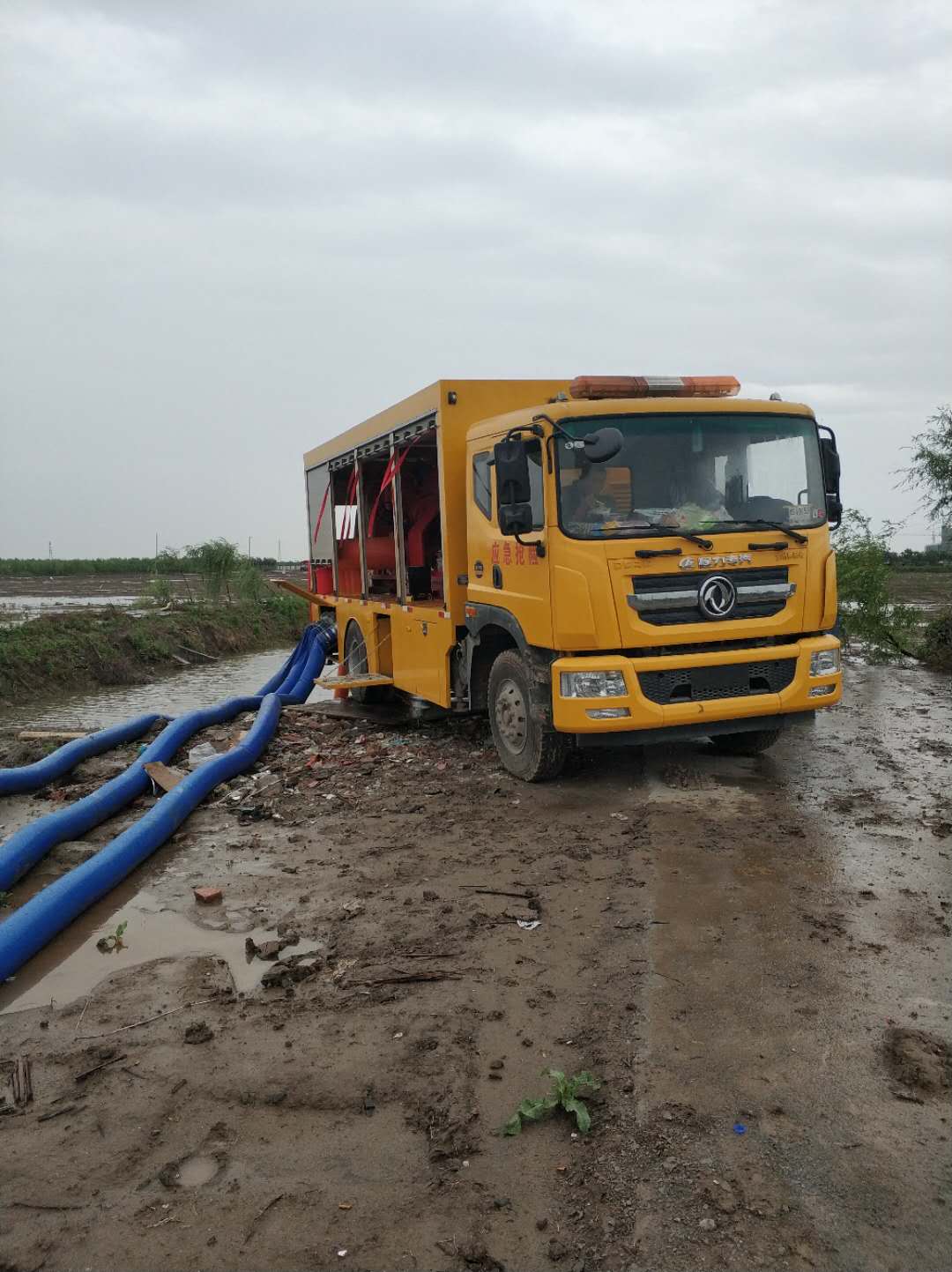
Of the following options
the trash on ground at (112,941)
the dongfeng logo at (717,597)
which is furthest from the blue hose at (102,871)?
the dongfeng logo at (717,597)

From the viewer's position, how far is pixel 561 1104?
9.79 feet

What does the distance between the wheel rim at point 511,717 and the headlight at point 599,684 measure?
0.87 metres

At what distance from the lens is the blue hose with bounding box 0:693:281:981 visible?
4.38 meters

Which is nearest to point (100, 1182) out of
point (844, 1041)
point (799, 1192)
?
point (799, 1192)

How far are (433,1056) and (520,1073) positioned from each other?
0.32 meters

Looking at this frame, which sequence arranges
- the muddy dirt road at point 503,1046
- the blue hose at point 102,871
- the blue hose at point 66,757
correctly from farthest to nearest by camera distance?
the blue hose at point 66,757 → the blue hose at point 102,871 → the muddy dirt road at point 503,1046

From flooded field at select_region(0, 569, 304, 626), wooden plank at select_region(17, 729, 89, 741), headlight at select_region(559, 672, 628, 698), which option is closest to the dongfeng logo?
headlight at select_region(559, 672, 628, 698)

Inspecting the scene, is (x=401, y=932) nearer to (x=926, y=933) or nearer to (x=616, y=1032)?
(x=616, y=1032)

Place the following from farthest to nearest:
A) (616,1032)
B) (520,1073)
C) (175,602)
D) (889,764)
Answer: (175,602)
(889,764)
(616,1032)
(520,1073)

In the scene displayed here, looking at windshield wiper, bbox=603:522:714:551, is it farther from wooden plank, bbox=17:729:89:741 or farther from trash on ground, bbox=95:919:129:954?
wooden plank, bbox=17:729:89:741

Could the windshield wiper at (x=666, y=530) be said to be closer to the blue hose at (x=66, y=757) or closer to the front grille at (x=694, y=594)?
the front grille at (x=694, y=594)

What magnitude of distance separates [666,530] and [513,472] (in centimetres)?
→ 108

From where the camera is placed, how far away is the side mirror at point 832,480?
6742 millimetres

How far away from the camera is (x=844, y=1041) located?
131 inches
